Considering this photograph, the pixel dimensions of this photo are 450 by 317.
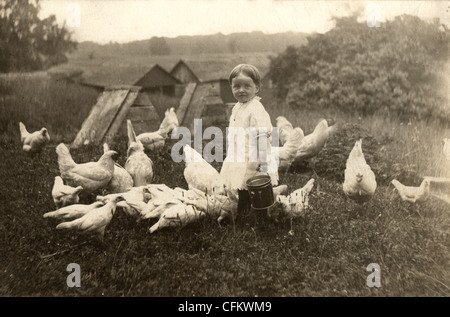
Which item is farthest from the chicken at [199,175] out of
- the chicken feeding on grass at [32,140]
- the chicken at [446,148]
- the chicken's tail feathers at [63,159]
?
the chicken at [446,148]

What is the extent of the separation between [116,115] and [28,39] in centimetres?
158

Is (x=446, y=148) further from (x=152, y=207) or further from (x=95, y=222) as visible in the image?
(x=95, y=222)

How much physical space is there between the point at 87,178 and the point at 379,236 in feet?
9.97

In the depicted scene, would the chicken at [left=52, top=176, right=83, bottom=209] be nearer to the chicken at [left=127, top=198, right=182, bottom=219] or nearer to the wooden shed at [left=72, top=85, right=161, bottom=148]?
the chicken at [left=127, top=198, right=182, bottom=219]

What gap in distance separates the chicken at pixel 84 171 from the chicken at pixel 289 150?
2172 millimetres

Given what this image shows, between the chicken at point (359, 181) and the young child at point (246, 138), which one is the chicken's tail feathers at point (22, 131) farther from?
the chicken at point (359, 181)

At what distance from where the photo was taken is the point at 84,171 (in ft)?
13.1

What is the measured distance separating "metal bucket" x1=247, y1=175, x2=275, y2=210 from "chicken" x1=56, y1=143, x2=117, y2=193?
163cm

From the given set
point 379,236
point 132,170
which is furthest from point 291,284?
point 132,170

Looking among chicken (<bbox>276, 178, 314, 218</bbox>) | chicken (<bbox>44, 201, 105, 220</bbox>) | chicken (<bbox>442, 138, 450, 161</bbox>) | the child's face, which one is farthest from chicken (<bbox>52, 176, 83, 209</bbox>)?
chicken (<bbox>442, 138, 450, 161</bbox>)

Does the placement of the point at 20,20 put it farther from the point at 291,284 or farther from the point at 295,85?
the point at 291,284

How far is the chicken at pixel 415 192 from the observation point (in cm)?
398

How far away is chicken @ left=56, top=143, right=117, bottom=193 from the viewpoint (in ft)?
13.0

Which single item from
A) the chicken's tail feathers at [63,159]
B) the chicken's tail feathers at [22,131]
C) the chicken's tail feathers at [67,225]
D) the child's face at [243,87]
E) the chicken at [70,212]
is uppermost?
the child's face at [243,87]
